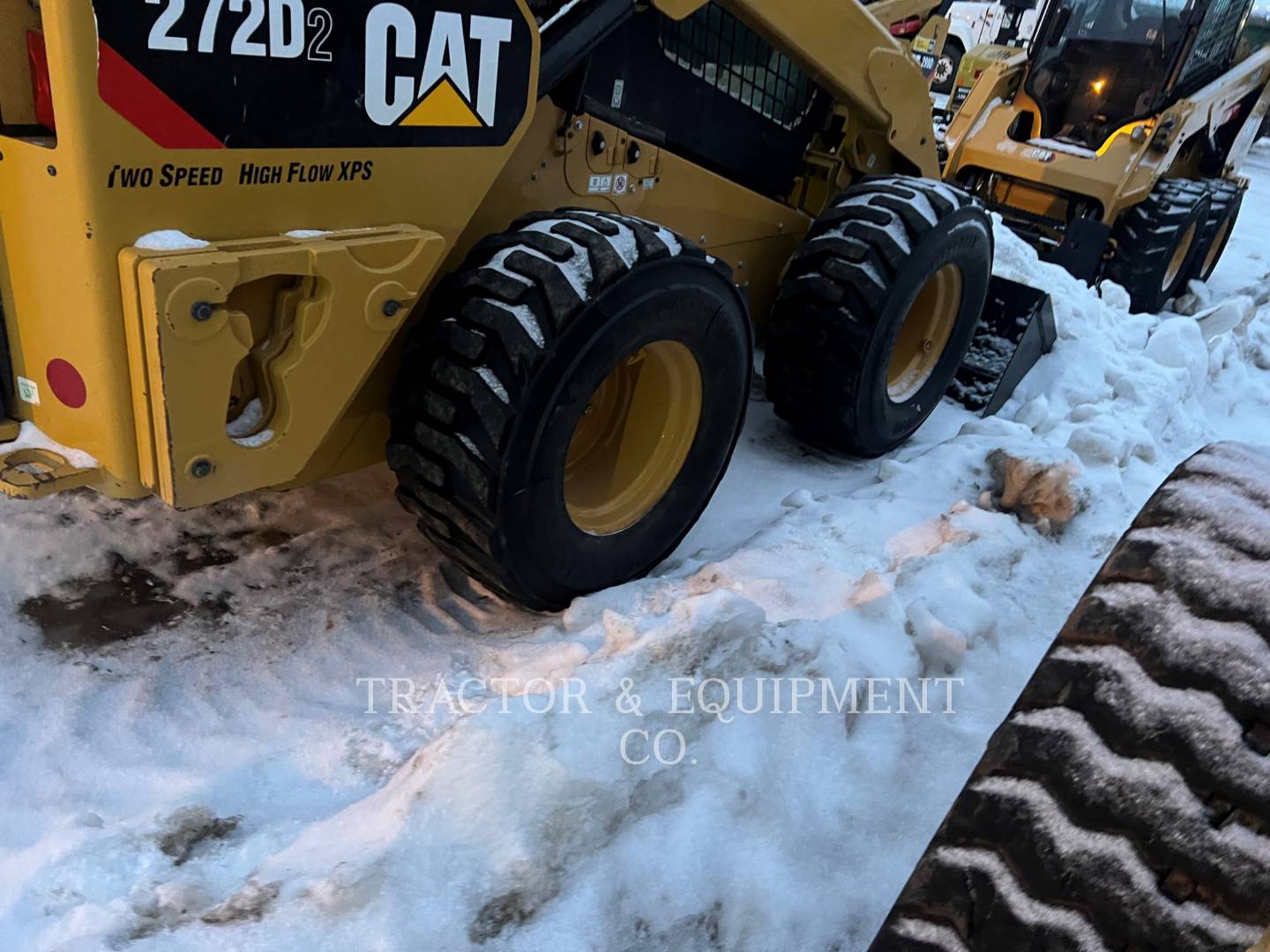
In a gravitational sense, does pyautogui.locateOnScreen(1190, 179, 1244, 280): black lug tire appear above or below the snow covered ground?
above

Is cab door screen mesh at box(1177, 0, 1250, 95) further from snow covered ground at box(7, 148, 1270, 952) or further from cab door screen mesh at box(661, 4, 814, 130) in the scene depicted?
snow covered ground at box(7, 148, 1270, 952)

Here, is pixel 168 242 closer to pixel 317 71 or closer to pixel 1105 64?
pixel 317 71

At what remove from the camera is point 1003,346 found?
16.0 feet

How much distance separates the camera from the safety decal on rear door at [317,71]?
5.84ft

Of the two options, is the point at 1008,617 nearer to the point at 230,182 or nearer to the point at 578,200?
the point at 578,200

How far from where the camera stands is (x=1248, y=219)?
12422 mm

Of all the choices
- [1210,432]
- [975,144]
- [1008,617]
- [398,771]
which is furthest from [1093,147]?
[398,771]

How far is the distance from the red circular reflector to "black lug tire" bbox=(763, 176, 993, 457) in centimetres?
245

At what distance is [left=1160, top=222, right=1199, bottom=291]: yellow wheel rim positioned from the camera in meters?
7.51

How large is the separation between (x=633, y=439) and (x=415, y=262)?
1018 millimetres

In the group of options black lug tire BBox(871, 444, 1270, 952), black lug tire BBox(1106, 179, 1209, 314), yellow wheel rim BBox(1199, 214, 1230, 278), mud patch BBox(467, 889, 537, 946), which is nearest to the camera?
black lug tire BBox(871, 444, 1270, 952)

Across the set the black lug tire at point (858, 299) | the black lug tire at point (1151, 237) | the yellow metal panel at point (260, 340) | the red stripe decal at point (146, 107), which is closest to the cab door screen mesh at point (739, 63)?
the black lug tire at point (858, 299)

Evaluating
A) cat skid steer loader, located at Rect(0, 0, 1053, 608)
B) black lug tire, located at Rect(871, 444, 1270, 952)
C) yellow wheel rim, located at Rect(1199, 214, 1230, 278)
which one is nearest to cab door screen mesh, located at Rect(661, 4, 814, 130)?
cat skid steer loader, located at Rect(0, 0, 1053, 608)

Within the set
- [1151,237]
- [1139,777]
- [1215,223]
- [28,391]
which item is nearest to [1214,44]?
[1215,223]
